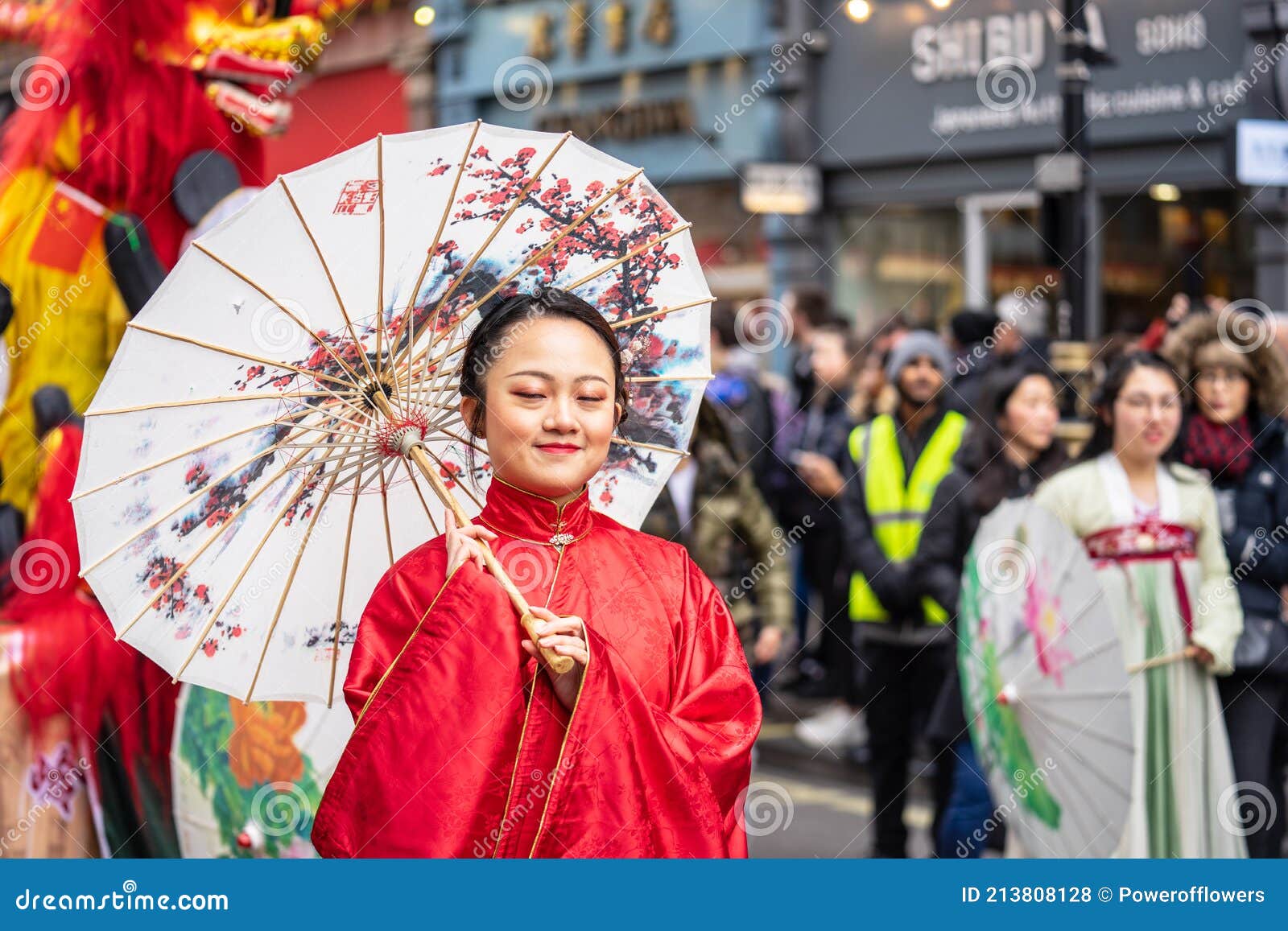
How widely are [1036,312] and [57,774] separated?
6.45m

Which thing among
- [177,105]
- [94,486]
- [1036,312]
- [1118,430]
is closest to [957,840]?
[1118,430]

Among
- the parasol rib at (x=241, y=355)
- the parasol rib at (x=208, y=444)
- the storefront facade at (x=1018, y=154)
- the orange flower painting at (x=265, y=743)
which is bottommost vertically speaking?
the orange flower painting at (x=265, y=743)

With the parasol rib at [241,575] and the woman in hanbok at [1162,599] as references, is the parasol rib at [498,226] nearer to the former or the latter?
the parasol rib at [241,575]

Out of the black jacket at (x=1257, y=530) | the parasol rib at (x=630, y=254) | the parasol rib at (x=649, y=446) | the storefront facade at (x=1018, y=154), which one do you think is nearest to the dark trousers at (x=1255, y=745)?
the black jacket at (x=1257, y=530)

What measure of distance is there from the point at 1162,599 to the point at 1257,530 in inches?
18.6

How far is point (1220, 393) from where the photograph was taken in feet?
19.2

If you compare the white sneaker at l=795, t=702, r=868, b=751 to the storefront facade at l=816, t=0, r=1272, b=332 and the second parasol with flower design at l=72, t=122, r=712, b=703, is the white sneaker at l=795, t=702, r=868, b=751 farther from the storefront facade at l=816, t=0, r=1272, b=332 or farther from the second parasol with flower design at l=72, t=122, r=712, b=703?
the second parasol with flower design at l=72, t=122, r=712, b=703

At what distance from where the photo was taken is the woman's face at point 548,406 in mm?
2744

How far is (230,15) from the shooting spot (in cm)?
478

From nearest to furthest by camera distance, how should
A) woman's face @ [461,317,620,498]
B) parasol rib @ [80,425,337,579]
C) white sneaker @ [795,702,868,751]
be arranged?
woman's face @ [461,317,620,498] < parasol rib @ [80,425,337,579] < white sneaker @ [795,702,868,751]

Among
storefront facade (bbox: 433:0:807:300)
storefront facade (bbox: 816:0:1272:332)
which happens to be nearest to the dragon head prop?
storefront facade (bbox: 816:0:1272:332)

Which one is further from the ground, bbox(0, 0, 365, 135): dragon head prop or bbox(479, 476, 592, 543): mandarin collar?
bbox(0, 0, 365, 135): dragon head prop

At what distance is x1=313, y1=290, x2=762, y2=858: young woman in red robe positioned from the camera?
→ 8.73 feet

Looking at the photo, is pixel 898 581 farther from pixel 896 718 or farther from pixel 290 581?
pixel 290 581
